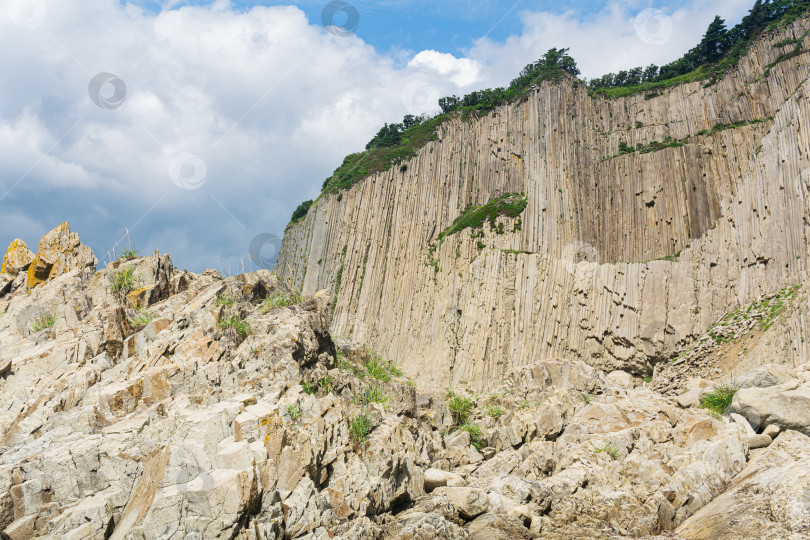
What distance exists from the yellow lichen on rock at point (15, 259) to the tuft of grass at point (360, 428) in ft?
48.8

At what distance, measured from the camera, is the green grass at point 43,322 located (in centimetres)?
1391

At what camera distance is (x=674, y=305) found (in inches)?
972

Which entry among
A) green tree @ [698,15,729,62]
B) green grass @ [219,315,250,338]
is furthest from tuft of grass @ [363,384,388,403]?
green tree @ [698,15,729,62]

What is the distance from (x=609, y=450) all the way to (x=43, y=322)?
14949mm

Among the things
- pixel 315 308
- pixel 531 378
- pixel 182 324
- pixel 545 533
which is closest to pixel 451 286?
pixel 531 378

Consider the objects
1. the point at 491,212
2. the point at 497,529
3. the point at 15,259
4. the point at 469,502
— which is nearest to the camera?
the point at 497,529

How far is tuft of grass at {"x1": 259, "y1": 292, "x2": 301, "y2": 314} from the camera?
13.8 m

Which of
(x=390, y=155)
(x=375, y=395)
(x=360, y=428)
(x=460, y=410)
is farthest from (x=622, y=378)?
(x=390, y=155)

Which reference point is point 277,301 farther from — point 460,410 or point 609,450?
point 460,410

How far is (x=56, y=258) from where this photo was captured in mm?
17453

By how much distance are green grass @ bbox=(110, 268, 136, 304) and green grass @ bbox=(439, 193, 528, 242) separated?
2203 centimetres

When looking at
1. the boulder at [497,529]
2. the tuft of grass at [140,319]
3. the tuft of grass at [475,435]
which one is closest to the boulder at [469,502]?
the boulder at [497,529]

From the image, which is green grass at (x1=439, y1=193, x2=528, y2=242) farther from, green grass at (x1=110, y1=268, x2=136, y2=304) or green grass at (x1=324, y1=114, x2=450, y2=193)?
green grass at (x1=110, y1=268, x2=136, y2=304)

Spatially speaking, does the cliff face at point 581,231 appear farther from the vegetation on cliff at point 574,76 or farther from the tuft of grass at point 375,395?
the tuft of grass at point 375,395
